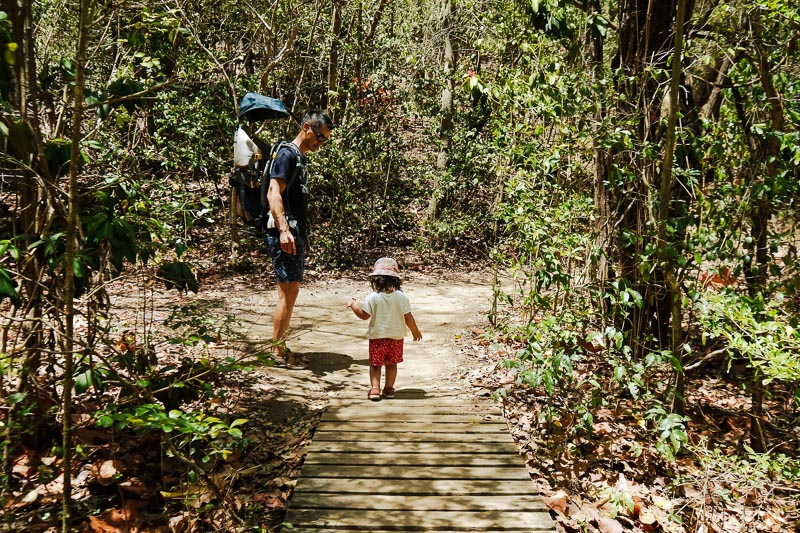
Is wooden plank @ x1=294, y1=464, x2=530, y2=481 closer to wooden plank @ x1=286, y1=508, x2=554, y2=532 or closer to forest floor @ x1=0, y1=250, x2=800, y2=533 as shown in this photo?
forest floor @ x1=0, y1=250, x2=800, y2=533

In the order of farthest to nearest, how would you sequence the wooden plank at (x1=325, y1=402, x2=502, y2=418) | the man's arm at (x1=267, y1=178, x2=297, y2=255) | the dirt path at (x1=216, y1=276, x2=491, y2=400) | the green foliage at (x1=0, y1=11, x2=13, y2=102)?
the dirt path at (x1=216, y1=276, x2=491, y2=400), the man's arm at (x1=267, y1=178, x2=297, y2=255), the wooden plank at (x1=325, y1=402, x2=502, y2=418), the green foliage at (x1=0, y1=11, x2=13, y2=102)

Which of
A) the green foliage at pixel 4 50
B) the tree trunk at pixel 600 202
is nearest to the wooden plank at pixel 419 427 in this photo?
the tree trunk at pixel 600 202

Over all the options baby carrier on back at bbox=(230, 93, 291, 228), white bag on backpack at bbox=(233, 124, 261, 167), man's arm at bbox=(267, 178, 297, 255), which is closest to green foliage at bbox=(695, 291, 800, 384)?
man's arm at bbox=(267, 178, 297, 255)

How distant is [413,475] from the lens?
421 cm

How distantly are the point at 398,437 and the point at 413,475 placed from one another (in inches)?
21.9

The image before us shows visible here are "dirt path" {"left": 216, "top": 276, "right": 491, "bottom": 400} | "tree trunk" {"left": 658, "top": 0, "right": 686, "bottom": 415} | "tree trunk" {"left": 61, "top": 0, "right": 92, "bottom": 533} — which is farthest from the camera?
"dirt path" {"left": 216, "top": 276, "right": 491, "bottom": 400}

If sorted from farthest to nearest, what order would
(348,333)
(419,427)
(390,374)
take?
(348,333) < (390,374) < (419,427)

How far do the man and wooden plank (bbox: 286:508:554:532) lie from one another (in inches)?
80.9

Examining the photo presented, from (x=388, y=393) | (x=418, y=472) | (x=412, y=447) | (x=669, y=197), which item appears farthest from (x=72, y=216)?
(x=669, y=197)

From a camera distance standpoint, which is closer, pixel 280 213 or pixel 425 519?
pixel 425 519

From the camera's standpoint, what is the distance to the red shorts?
5380mm

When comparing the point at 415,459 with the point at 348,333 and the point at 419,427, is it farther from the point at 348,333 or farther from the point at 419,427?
the point at 348,333

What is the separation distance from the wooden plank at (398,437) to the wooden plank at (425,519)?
3.04 ft

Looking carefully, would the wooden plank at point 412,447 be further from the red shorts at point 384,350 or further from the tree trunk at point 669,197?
the tree trunk at point 669,197
